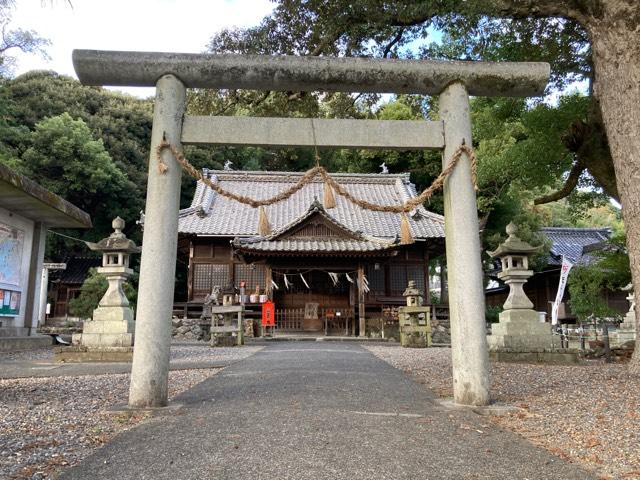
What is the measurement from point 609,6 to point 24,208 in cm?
1431

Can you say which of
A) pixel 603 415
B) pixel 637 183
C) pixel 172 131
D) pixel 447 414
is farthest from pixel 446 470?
pixel 637 183

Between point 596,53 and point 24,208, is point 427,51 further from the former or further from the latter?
point 24,208

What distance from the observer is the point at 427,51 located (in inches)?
334

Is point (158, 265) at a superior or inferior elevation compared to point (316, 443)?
superior

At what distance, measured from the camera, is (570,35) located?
927cm

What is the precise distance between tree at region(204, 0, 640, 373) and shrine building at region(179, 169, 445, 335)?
8.93 m

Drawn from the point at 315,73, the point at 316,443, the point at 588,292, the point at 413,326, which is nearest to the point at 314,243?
the point at 413,326

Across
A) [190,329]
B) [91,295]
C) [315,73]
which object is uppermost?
[315,73]

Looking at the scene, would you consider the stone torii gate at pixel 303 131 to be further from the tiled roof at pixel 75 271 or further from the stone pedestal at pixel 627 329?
the tiled roof at pixel 75 271

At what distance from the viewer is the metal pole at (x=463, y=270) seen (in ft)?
15.4

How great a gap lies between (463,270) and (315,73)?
8.74ft

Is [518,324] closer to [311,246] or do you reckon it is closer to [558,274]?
[311,246]

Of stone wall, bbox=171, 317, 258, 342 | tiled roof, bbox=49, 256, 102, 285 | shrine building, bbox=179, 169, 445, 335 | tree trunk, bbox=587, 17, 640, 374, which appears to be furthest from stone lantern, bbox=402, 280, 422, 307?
tiled roof, bbox=49, 256, 102, 285

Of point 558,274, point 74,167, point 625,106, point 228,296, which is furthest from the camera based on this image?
point 74,167
